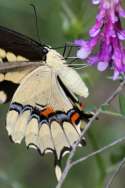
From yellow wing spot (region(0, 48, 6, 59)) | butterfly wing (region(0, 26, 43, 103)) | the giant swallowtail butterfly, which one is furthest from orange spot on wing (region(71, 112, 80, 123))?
yellow wing spot (region(0, 48, 6, 59))

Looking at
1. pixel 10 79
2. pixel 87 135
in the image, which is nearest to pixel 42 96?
pixel 10 79

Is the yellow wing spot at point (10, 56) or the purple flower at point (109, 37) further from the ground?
the purple flower at point (109, 37)

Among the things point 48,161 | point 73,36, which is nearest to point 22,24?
point 48,161

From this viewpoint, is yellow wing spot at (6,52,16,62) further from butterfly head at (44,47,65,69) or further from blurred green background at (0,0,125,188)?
blurred green background at (0,0,125,188)

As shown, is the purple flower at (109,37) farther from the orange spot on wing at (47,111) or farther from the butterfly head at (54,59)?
the orange spot on wing at (47,111)

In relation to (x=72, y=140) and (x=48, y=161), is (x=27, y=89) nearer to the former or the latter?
(x=72, y=140)

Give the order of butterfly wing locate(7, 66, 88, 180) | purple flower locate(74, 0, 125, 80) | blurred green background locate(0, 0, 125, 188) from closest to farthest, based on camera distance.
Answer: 1. purple flower locate(74, 0, 125, 80)
2. butterfly wing locate(7, 66, 88, 180)
3. blurred green background locate(0, 0, 125, 188)

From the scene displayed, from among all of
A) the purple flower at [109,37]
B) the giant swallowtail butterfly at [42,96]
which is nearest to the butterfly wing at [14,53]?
the giant swallowtail butterfly at [42,96]
